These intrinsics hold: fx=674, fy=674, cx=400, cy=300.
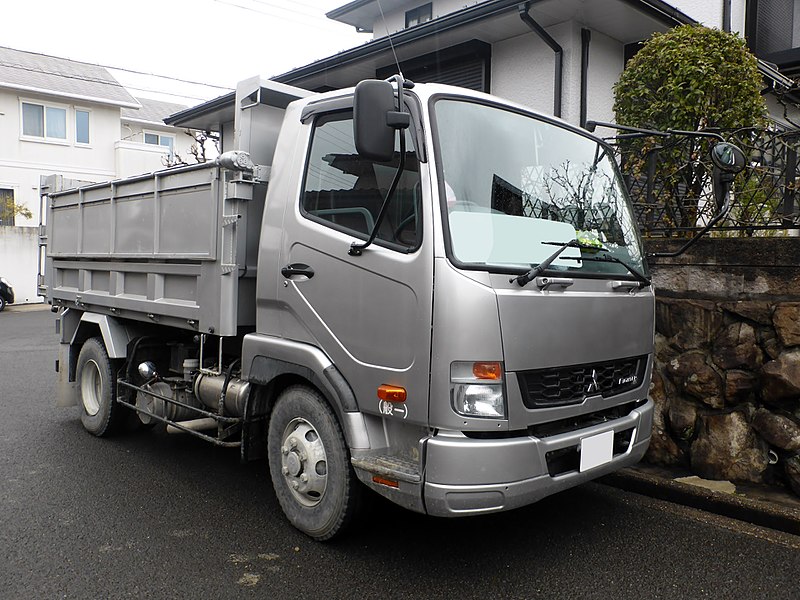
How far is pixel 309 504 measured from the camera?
361 centimetres

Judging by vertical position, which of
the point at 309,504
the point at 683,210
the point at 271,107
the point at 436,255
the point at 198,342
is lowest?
the point at 309,504

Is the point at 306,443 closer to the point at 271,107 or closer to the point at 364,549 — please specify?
the point at 364,549

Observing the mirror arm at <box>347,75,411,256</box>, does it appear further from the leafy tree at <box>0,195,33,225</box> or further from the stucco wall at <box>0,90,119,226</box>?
the stucco wall at <box>0,90,119,226</box>

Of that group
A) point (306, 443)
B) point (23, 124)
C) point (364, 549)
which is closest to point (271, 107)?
point (306, 443)

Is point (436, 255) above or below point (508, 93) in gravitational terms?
below

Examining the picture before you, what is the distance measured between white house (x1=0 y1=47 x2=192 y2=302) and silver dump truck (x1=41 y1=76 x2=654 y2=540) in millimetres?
19664

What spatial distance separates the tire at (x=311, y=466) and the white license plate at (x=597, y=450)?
3.65 ft

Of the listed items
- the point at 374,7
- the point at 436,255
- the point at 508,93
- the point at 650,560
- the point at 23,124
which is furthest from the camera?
the point at 23,124

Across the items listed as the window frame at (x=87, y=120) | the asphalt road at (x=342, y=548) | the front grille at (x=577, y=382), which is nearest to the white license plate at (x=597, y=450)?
the front grille at (x=577, y=382)

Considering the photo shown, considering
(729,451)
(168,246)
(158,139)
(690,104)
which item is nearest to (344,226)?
(168,246)

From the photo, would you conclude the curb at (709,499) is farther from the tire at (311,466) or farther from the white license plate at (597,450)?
the tire at (311,466)

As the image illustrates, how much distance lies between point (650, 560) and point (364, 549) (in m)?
1.48

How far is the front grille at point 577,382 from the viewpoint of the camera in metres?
3.06

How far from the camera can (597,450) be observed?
10.9 ft
